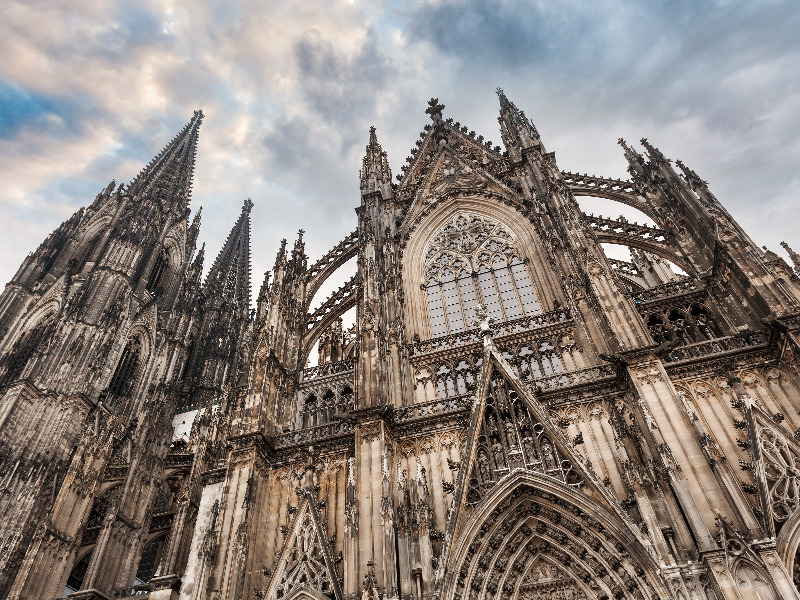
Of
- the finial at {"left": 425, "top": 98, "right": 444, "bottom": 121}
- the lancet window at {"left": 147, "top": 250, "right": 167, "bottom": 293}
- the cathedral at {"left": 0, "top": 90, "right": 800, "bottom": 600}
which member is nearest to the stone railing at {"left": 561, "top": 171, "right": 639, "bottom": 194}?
the cathedral at {"left": 0, "top": 90, "right": 800, "bottom": 600}

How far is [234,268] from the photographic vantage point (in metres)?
56.8

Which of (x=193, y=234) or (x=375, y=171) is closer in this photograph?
(x=375, y=171)

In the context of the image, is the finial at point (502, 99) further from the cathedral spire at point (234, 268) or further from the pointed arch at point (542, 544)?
the cathedral spire at point (234, 268)

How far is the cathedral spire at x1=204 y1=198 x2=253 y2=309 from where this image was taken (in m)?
51.6

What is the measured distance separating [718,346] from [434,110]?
16829 mm

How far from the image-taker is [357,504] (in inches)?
451

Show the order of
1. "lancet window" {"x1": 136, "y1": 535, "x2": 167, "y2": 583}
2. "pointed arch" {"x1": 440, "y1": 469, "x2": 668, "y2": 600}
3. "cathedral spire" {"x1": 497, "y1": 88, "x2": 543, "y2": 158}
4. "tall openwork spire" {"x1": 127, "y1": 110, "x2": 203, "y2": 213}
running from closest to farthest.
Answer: "pointed arch" {"x1": 440, "y1": 469, "x2": 668, "y2": 600} < "cathedral spire" {"x1": 497, "y1": 88, "x2": 543, "y2": 158} < "lancet window" {"x1": 136, "y1": 535, "x2": 167, "y2": 583} < "tall openwork spire" {"x1": 127, "y1": 110, "x2": 203, "y2": 213}

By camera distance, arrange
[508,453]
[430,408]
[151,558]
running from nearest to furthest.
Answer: [508,453] < [430,408] < [151,558]

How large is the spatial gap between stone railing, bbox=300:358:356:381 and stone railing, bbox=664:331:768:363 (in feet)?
29.0

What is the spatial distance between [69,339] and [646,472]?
2983cm

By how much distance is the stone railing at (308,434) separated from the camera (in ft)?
44.9

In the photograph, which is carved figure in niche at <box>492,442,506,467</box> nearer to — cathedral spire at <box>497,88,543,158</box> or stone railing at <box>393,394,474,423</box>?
stone railing at <box>393,394,474,423</box>

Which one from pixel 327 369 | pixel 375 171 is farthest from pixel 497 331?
pixel 375 171

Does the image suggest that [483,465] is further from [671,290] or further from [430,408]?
[671,290]
